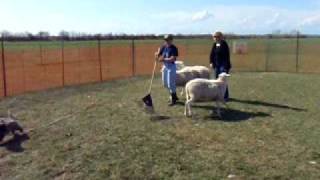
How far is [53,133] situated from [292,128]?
4.69 m

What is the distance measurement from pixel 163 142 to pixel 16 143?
9.07 feet

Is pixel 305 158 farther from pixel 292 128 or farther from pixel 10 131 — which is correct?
pixel 10 131

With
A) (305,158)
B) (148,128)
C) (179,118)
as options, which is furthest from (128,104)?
(305,158)

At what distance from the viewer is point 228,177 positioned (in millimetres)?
6973

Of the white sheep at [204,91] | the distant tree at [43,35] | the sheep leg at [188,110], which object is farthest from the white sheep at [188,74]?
the distant tree at [43,35]

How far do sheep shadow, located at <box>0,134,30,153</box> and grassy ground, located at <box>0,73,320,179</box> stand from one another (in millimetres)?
19

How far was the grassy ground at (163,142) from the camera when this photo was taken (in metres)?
7.40

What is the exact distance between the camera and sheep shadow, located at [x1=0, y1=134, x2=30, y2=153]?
29.7 ft

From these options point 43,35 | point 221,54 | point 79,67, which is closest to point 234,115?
point 221,54

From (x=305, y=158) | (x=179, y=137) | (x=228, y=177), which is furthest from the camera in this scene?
(x=179, y=137)

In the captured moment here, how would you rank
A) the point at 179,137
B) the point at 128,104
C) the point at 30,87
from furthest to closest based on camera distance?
1. the point at 30,87
2. the point at 128,104
3. the point at 179,137

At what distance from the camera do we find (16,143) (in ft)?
→ 31.0

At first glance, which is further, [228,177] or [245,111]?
[245,111]

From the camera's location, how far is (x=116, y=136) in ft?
31.0
